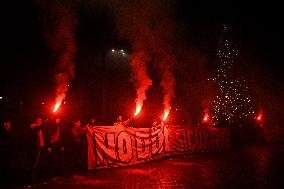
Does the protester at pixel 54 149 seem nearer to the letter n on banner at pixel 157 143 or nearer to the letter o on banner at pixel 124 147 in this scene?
the letter o on banner at pixel 124 147

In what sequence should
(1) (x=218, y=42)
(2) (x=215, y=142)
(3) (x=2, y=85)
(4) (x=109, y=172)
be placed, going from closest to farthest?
(4) (x=109, y=172) → (3) (x=2, y=85) → (2) (x=215, y=142) → (1) (x=218, y=42)

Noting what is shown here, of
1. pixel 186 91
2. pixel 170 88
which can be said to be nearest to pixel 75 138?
pixel 170 88

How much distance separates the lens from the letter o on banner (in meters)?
11.3

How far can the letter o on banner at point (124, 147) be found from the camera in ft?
37.1

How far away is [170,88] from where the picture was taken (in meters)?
22.5

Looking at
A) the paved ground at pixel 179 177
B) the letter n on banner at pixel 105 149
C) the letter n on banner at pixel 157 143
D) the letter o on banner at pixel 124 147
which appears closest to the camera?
the paved ground at pixel 179 177

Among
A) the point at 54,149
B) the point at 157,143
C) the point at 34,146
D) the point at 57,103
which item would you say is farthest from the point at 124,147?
the point at 34,146

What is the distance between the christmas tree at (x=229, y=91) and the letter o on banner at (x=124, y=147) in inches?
598

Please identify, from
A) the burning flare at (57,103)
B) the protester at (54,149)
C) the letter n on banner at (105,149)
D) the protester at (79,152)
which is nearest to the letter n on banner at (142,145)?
the letter n on banner at (105,149)

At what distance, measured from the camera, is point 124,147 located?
11.6m

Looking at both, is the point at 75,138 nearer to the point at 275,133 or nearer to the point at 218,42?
the point at 218,42

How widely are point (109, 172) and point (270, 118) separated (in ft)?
79.8

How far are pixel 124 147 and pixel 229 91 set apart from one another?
16398 mm

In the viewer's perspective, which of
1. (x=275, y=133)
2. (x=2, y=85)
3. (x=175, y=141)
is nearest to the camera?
(x=175, y=141)
